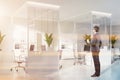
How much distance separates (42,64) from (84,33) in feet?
8.18

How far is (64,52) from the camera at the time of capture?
246 inches

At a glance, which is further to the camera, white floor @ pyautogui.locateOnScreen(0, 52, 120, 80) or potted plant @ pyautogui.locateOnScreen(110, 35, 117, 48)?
potted plant @ pyautogui.locateOnScreen(110, 35, 117, 48)

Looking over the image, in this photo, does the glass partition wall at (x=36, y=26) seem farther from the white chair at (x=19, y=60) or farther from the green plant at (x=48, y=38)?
the white chair at (x=19, y=60)

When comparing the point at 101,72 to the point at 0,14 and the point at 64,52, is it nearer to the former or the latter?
the point at 64,52

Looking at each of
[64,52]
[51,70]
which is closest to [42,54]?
[51,70]

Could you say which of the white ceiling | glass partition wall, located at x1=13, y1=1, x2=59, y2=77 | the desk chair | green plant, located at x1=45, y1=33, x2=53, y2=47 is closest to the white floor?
the desk chair

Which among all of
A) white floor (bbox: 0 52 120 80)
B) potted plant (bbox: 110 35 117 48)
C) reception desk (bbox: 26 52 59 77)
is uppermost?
potted plant (bbox: 110 35 117 48)

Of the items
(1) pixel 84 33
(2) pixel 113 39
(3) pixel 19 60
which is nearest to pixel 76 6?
(2) pixel 113 39

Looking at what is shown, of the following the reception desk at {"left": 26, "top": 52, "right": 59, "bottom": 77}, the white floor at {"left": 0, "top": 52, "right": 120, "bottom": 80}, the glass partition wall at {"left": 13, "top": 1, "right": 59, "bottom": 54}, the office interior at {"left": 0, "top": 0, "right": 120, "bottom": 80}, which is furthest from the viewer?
the glass partition wall at {"left": 13, "top": 1, "right": 59, "bottom": 54}

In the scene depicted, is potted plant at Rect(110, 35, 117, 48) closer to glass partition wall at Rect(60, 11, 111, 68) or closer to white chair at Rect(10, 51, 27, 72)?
glass partition wall at Rect(60, 11, 111, 68)

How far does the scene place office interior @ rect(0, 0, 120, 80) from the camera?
487 cm

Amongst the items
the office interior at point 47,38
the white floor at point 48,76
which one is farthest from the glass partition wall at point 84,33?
the white floor at point 48,76

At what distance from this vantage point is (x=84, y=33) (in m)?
7.27

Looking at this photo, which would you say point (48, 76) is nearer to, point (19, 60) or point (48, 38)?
point (19, 60)
